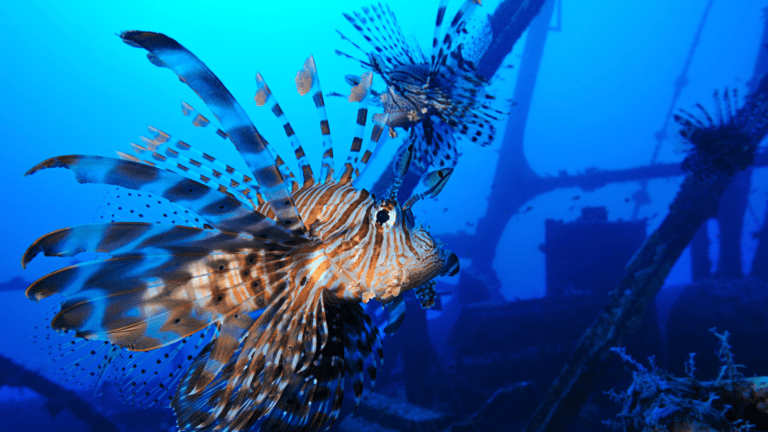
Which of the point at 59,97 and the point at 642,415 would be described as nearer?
the point at 642,415

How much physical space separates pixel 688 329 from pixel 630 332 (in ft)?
13.2

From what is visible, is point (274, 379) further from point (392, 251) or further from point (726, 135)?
point (726, 135)

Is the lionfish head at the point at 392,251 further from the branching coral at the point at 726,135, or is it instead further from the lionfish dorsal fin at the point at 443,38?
the branching coral at the point at 726,135

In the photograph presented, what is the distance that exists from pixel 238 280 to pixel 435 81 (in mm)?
2405

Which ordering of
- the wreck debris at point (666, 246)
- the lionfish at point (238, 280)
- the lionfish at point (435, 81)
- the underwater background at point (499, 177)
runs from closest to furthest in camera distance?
the lionfish at point (238, 280) → the lionfish at point (435, 81) → the wreck debris at point (666, 246) → the underwater background at point (499, 177)

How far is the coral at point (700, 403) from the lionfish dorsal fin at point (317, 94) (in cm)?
278

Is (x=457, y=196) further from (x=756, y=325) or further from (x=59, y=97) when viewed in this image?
(x=59, y=97)

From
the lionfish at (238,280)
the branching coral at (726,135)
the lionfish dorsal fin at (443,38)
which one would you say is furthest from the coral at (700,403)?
the branching coral at (726,135)

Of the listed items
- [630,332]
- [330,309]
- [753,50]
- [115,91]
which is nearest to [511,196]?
[630,332]

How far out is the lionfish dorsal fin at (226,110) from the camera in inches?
33.3

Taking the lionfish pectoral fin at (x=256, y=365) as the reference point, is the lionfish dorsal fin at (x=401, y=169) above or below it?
above

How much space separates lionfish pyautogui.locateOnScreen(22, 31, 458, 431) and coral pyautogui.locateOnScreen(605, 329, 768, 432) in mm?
1881

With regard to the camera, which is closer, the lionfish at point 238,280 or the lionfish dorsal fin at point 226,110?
the lionfish dorsal fin at point 226,110

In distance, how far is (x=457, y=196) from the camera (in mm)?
61938
